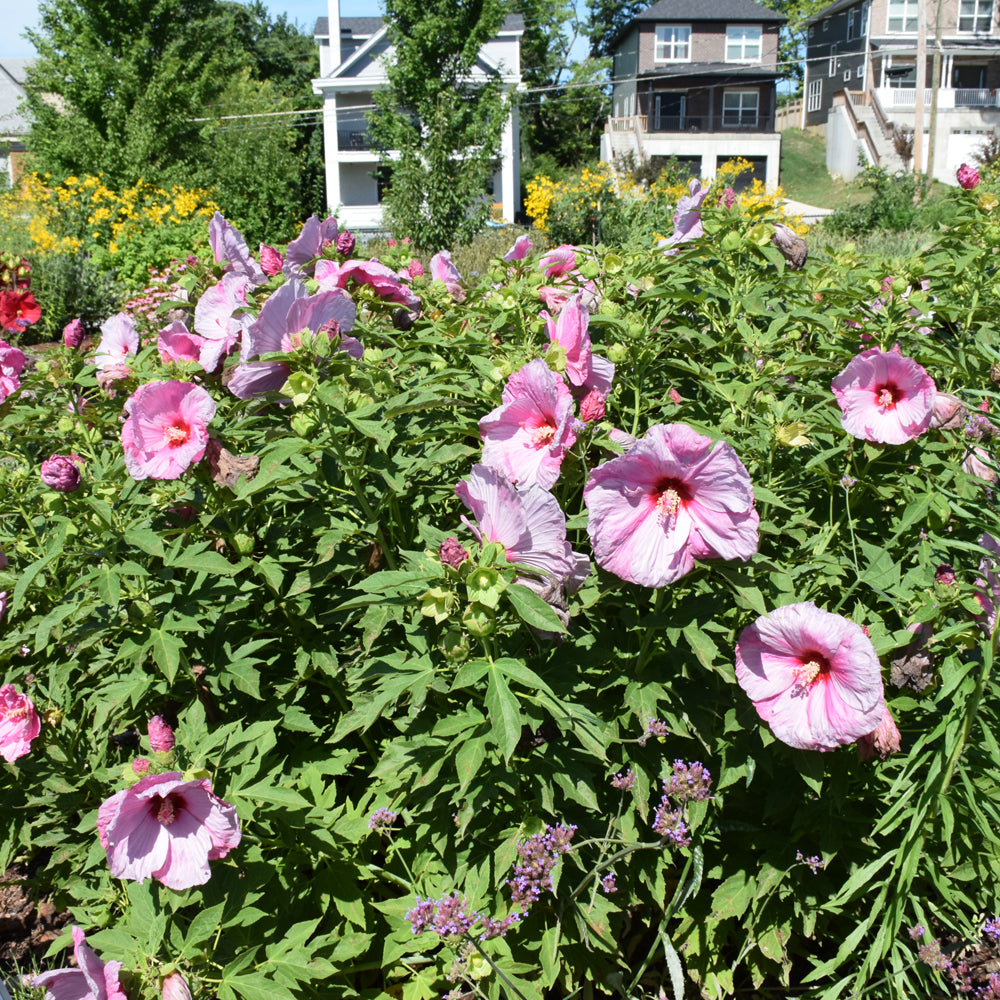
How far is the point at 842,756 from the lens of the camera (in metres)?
1.85

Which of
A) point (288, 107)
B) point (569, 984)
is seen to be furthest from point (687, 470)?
point (288, 107)

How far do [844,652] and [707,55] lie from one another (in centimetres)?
4208

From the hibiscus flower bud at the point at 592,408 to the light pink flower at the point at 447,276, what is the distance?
1189mm

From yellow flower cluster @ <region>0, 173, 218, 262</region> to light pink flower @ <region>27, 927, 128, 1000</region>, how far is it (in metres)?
12.3

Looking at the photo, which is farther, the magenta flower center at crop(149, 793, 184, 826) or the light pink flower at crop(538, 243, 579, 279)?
the light pink flower at crop(538, 243, 579, 279)

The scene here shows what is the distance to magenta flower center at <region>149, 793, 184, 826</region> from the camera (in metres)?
1.59

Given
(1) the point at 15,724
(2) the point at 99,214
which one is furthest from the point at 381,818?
(2) the point at 99,214

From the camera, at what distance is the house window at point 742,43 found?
38188 mm

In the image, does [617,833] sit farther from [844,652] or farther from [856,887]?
[844,652]

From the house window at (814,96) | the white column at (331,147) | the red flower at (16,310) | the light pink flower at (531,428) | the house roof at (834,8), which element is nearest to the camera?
the light pink flower at (531,428)

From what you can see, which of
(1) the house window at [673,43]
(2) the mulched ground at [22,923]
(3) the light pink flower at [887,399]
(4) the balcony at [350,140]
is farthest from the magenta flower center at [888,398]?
(1) the house window at [673,43]

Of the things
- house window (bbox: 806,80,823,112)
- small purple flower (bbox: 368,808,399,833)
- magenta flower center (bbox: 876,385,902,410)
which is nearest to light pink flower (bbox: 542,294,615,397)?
magenta flower center (bbox: 876,385,902,410)

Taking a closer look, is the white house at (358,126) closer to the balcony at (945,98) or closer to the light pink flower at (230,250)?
the balcony at (945,98)

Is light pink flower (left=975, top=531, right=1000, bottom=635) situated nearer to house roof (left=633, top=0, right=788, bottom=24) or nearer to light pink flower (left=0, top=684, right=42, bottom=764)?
light pink flower (left=0, top=684, right=42, bottom=764)
